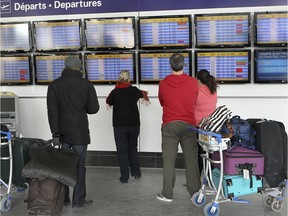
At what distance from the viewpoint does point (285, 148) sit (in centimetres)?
350

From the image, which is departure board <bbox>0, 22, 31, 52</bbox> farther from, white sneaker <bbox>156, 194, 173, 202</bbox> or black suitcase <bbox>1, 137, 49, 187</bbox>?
white sneaker <bbox>156, 194, 173, 202</bbox>

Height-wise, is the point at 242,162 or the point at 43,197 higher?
the point at 242,162

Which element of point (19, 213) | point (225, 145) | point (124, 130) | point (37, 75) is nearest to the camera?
point (225, 145)

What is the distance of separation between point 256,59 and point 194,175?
2.00 metres

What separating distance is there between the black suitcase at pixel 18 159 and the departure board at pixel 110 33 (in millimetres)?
2072

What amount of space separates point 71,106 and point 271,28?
2.90 metres

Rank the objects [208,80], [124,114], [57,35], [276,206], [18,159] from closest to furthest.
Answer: [276,206] < [18,159] < [208,80] < [124,114] < [57,35]

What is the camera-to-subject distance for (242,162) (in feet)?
11.3

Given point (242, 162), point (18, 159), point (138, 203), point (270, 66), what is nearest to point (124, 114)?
point (138, 203)

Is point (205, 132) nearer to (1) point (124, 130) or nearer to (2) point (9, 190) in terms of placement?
(1) point (124, 130)

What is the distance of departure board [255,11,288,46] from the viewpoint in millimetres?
4965

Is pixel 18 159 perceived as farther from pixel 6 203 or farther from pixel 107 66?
pixel 107 66

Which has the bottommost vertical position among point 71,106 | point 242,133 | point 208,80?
point 242,133

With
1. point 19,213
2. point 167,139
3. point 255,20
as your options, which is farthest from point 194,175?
point 255,20
